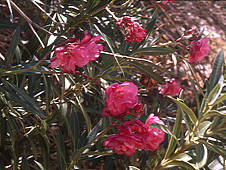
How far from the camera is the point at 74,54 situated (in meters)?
0.88

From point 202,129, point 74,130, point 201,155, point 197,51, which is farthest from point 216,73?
point 74,130

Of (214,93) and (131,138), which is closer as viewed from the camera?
(131,138)

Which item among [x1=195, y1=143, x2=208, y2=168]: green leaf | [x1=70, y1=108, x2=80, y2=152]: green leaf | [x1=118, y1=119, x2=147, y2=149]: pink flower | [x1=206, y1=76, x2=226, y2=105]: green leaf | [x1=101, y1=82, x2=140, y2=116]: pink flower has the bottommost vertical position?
[x1=195, y1=143, x2=208, y2=168]: green leaf

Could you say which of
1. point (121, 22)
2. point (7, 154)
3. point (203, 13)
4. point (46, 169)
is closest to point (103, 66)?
point (121, 22)

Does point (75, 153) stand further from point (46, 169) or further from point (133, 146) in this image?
point (133, 146)

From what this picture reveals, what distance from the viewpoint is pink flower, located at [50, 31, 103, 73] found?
87 centimetres

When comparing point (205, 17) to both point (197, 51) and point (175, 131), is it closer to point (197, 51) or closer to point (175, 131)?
point (197, 51)

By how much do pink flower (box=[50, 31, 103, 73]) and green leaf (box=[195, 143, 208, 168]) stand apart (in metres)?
0.53

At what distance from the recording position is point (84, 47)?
2.90ft

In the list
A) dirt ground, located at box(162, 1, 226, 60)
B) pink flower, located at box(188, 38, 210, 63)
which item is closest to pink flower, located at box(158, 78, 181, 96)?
pink flower, located at box(188, 38, 210, 63)

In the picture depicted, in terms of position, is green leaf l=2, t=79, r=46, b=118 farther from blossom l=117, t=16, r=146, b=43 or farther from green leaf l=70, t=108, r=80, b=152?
blossom l=117, t=16, r=146, b=43

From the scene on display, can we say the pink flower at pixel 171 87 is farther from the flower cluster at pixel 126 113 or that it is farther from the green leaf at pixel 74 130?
the flower cluster at pixel 126 113

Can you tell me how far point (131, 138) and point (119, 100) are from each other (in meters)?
0.12

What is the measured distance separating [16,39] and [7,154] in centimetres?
58
